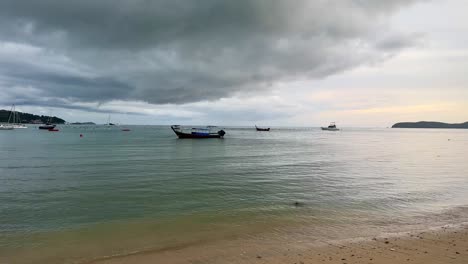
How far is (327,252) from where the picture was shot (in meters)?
8.75

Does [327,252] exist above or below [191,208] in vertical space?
above

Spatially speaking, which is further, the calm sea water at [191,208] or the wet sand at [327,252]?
the calm sea water at [191,208]

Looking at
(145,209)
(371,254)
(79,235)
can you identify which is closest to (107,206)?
(145,209)

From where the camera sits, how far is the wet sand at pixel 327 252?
8203 millimetres

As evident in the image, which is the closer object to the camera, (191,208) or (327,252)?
(327,252)

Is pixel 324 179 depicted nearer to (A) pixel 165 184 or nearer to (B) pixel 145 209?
(A) pixel 165 184

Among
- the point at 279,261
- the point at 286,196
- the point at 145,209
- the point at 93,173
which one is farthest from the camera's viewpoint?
the point at 93,173

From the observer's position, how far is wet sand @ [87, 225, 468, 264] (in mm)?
8203

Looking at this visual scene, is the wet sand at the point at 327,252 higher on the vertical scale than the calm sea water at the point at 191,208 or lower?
higher

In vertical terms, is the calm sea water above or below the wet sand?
below

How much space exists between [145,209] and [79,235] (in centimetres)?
387

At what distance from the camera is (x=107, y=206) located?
15.2 meters

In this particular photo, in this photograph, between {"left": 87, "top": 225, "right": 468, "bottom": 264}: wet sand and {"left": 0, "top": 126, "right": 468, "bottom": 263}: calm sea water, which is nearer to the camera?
{"left": 87, "top": 225, "right": 468, "bottom": 264}: wet sand

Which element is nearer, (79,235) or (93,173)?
(79,235)
